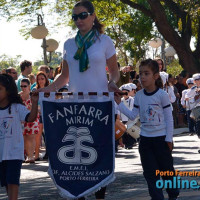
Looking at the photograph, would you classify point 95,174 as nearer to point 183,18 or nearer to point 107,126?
point 107,126

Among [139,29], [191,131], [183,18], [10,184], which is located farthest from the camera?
[139,29]

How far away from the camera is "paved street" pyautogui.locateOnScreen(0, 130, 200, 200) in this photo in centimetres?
880

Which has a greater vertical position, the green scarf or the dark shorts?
the green scarf

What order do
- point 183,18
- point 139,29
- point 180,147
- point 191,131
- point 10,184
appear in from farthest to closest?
point 139,29, point 183,18, point 191,131, point 180,147, point 10,184

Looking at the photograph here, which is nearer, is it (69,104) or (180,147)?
(69,104)

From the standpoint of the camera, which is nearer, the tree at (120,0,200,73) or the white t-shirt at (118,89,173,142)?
the white t-shirt at (118,89,173,142)

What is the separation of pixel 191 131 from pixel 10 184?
45.5 ft

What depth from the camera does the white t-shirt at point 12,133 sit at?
25.3 ft

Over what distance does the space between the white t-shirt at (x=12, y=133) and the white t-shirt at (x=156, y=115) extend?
112 centimetres

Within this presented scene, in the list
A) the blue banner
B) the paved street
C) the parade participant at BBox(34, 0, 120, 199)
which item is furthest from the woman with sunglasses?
the blue banner

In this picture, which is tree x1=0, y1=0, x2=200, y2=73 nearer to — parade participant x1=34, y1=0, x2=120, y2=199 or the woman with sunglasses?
the woman with sunglasses

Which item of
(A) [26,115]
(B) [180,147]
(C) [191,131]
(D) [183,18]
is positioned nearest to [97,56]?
(A) [26,115]

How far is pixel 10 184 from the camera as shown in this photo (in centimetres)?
763

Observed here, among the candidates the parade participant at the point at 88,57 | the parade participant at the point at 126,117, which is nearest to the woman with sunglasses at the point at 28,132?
the parade participant at the point at 126,117
